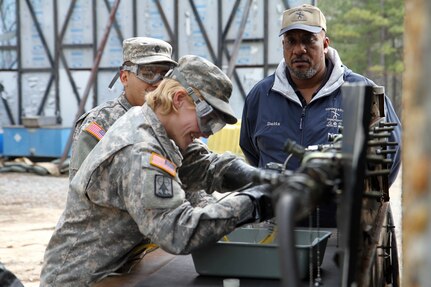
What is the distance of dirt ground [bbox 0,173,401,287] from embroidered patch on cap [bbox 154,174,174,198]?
3.97m

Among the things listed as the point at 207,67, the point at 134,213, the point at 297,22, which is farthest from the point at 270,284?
the point at 297,22

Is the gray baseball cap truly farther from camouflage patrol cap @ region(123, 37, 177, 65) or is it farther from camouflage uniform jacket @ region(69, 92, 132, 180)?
camouflage uniform jacket @ region(69, 92, 132, 180)

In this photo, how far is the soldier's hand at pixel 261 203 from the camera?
2457 mm

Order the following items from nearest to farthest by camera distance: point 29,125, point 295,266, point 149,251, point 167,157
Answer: point 295,266 → point 167,157 → point 149,251 → point 29,125

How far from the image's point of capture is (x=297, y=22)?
409 cm

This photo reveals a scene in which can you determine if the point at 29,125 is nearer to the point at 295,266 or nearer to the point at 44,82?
the point at 44,82

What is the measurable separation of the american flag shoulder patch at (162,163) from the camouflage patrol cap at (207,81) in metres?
0.28

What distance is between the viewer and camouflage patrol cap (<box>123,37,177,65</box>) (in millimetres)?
4016

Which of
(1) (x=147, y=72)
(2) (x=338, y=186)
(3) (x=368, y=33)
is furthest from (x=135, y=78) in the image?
(3) (x=368, y=33)

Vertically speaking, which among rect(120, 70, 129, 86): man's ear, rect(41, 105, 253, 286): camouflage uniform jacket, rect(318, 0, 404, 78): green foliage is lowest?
rect(41, 105, 253, 286): camouflage uniform jacket

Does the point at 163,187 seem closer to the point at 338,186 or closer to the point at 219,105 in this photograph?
the point at 219,105

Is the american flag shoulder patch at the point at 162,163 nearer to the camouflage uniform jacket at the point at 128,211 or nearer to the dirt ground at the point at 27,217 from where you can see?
the camouflage uniform jacket at the point at 128,211

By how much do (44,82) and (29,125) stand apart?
4.85 feet

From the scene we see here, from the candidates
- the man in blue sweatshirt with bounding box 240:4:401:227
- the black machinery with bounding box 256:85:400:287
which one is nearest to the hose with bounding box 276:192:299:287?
the black machinery with bounding box 256:85:400:287
